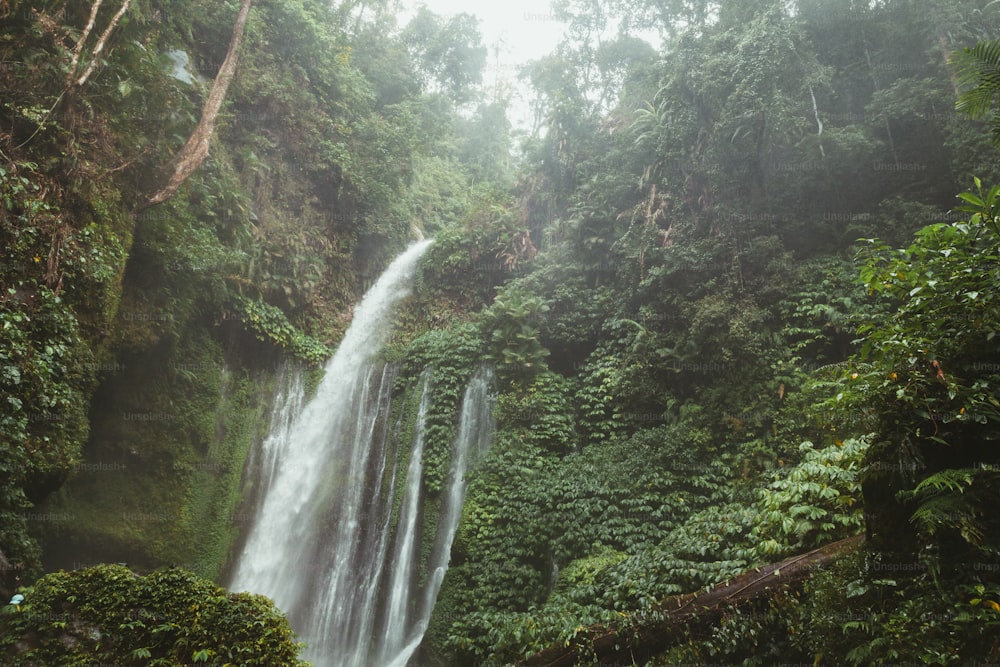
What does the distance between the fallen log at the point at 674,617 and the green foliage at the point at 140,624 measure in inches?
111

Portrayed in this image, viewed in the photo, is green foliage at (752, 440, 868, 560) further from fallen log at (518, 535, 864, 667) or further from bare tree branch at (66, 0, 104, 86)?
bare tree branch at (66, 0, 104, 86)

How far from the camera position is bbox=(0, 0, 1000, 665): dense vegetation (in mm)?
3400

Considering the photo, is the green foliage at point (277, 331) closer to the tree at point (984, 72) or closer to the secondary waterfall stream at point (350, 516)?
the secondary waterfall stream at point (350, 516)

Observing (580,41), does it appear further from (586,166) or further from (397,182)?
(397,182)

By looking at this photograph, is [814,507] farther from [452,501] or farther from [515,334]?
[515,334]

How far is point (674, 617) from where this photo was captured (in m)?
4.82

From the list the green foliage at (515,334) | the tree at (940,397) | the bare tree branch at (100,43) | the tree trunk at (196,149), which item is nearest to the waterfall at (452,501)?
the green foliage at (515,334)

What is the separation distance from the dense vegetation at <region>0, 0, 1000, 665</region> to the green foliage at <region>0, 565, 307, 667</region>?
0.23 feet

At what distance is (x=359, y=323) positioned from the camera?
52.0ft

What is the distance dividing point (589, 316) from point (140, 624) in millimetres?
10586

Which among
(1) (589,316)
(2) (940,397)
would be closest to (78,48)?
(1) (589,316)

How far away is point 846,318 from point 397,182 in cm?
1410

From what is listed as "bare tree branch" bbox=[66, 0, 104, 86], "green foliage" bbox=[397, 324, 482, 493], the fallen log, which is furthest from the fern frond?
"bare tree branch" bbox=[66, 0, 104, 86]

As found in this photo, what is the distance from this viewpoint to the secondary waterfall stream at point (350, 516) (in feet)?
32.7
